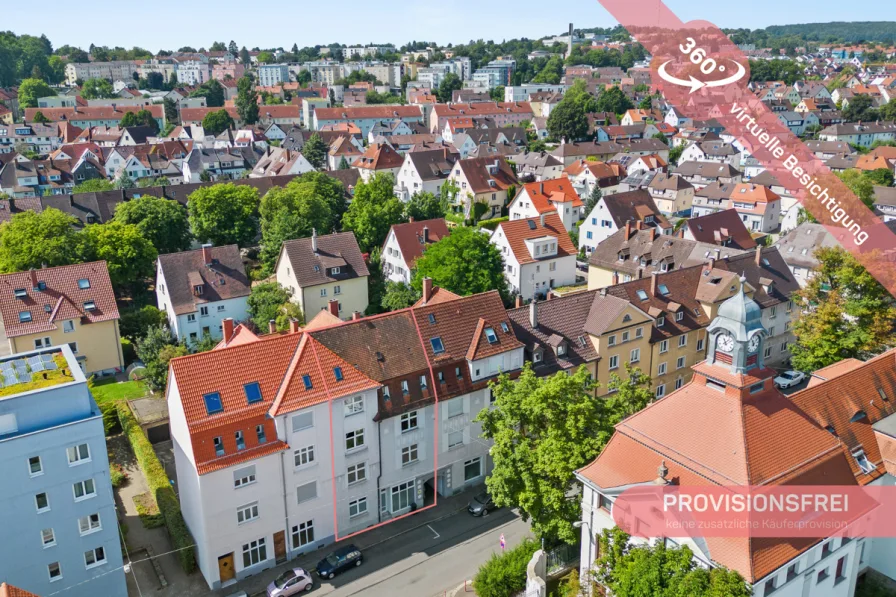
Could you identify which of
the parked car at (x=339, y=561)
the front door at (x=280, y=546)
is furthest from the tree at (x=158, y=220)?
the parked car at (x=339, y=561)

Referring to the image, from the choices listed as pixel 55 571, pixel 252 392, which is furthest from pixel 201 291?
pixel 55 571

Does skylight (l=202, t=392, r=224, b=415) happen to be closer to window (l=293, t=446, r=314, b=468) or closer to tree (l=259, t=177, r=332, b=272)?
window (l=293, t=446, r=314, b=468)

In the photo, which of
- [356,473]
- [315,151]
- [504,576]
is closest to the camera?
[504,576]

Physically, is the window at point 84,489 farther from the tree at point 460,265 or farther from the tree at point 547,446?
the tree at point 460,265

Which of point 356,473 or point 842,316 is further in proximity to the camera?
point 842,316

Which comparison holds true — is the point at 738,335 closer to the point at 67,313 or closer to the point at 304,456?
the point at 304,456

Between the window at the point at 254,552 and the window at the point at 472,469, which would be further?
the window at the point at 472,469
